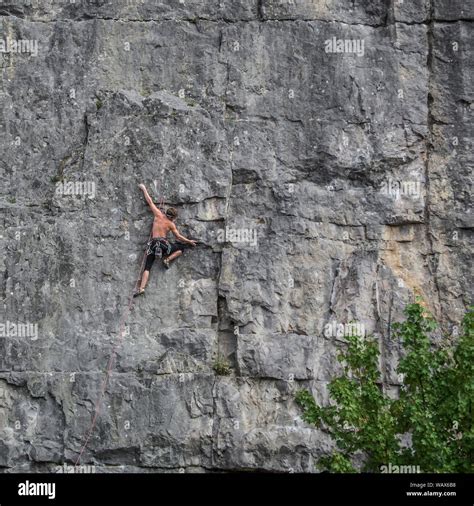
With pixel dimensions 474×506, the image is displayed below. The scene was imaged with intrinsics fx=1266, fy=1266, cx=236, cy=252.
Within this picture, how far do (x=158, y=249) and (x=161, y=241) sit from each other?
0.56ft

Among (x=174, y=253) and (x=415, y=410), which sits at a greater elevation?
(x=174, y=253)

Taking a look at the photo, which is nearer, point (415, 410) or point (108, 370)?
point (415, 410)

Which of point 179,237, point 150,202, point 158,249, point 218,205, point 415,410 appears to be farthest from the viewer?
point 218,205

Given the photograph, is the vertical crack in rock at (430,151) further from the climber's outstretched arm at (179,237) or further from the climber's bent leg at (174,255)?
the climber's bent leg at (174,255)

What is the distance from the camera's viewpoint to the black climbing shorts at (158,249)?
24.8 meters

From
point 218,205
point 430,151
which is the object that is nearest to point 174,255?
point 218,205

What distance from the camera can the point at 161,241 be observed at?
24797 mm

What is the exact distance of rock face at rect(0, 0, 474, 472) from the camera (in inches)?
963

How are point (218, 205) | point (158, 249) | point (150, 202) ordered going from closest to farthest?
point (158, 249), point (150, 202), point (218, 205)

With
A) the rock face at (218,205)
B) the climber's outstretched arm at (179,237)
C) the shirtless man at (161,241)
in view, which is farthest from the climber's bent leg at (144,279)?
the climber's outstretched arm at (179,237)

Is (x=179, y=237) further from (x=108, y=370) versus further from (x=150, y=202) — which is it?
(x=108, y=370)

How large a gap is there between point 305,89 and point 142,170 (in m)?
3.68

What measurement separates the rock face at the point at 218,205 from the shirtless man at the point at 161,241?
0.98ft

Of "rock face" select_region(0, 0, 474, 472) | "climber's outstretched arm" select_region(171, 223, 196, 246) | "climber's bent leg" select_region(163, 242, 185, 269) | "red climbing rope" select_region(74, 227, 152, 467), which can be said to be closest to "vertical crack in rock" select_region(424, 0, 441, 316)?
"rock face" select_region(0, 0, 474, 472)
